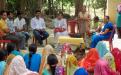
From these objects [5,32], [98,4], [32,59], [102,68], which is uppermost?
[102,68]

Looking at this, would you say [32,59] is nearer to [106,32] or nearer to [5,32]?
[106,32]

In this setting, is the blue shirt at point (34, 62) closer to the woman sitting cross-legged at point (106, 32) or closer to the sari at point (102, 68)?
the sari at point (102, 68)

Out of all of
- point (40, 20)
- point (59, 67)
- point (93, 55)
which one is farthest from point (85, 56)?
point (40, 20)

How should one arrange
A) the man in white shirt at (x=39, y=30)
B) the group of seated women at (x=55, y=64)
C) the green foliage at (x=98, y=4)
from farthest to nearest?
the green foliage at (x=98, y=4)
the man in white shirt at (x=39, y=30)
the group of seated women at (x=55, y=64)

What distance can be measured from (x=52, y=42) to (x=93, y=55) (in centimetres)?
743

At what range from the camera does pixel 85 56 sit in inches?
350

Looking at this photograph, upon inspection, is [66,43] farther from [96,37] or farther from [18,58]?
[18,58]

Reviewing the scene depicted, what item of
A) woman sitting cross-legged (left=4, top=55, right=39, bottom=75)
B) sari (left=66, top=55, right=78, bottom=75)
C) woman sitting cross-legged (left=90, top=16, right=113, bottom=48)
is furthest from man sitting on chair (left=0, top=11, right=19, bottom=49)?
sari (left=66, top=55, right=78, bottom=75)

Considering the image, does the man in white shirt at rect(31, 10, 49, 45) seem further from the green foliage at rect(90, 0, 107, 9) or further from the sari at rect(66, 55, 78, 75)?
the green foliage at rect(90, 0, 107, 9)

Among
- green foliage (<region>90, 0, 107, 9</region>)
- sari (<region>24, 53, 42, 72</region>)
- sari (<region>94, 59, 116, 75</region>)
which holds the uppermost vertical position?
sari (<region>94, 59, 116, 75</region>)

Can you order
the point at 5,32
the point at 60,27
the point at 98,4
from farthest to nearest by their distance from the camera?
the point at 98,4
the point at 60,27
the point at 5,32

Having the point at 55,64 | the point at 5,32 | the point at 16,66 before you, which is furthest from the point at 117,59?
the point at 5,32

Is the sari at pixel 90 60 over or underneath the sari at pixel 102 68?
underneath

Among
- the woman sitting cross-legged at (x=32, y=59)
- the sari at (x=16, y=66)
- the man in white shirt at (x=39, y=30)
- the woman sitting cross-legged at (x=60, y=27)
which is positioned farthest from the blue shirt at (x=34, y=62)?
→ the woman sitting cross-legged at (x=60, y=27)
